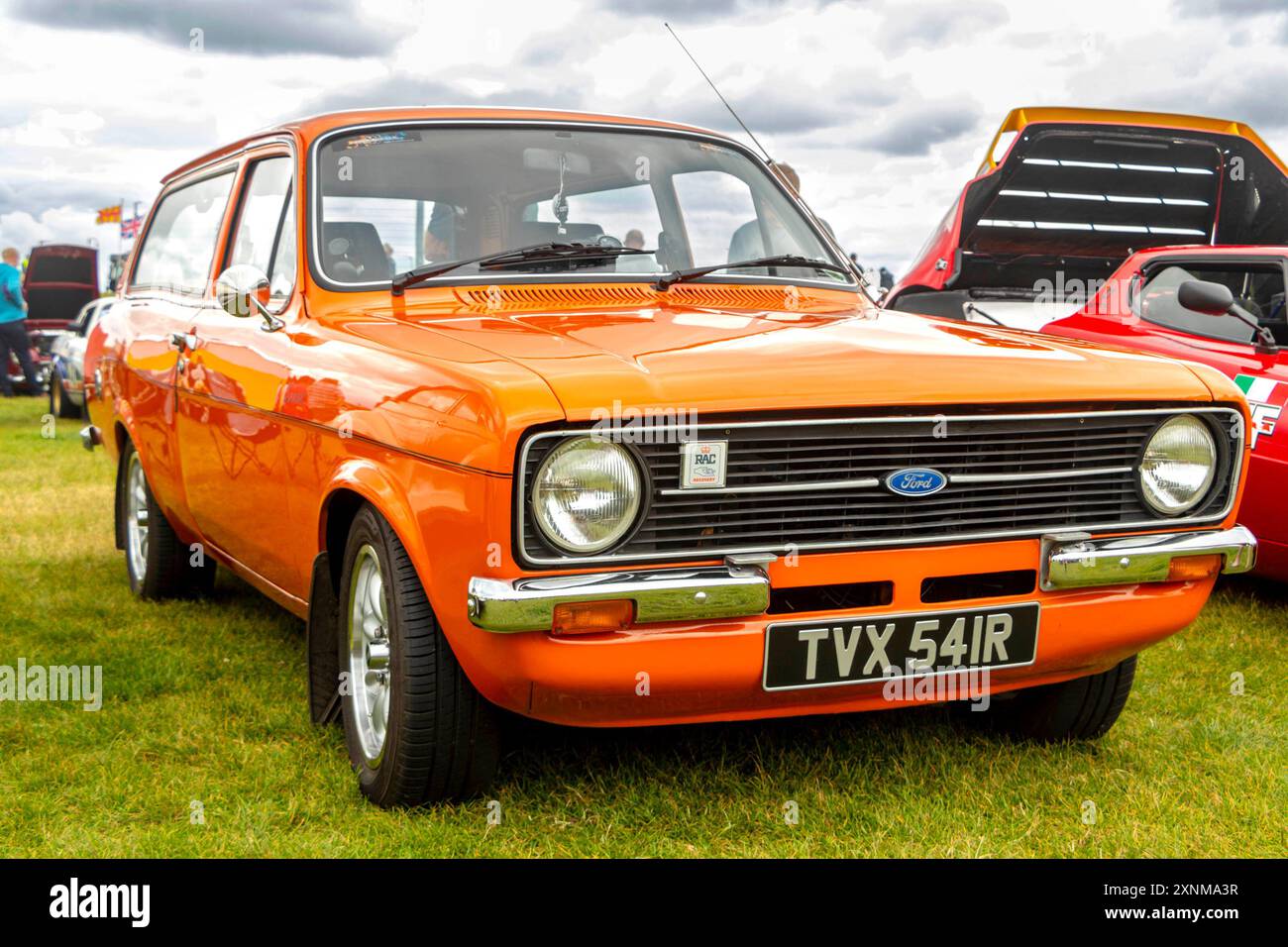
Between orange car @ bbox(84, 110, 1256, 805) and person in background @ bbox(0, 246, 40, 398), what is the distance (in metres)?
12.8

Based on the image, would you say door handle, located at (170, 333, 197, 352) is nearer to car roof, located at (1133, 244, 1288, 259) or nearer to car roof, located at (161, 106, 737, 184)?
car roof, located at (161, 106, 737, 184)

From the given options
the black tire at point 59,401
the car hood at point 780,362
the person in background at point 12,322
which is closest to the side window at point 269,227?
the car hood at point 780,362

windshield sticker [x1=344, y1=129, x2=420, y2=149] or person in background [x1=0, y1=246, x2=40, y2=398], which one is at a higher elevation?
windshield sticker [x1=344, y1=129, x2=420, y2=149]

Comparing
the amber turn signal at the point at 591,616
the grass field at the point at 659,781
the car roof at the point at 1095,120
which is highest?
the car roof at the point at 1095,120

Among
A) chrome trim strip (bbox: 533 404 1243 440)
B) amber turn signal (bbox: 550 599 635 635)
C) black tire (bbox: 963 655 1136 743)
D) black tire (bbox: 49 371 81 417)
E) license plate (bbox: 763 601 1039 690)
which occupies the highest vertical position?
chrome trim strip (bbox: 533 404 1243 440)

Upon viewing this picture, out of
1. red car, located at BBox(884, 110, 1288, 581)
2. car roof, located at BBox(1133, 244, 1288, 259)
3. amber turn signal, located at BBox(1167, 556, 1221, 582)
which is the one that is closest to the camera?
amber turn signal, located at BBox(1167, 556, 1221, 582)

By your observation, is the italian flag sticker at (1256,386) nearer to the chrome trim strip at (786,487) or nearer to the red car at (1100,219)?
the red car at (1100,219)

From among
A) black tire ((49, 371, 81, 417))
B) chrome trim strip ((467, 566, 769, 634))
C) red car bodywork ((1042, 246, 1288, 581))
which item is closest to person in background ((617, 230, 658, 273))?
chrome trim strip ((467, 566, 769, 634))

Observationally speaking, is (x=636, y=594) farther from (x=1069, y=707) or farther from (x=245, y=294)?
(x=245, y=294)

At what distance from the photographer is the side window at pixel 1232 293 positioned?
5.64m

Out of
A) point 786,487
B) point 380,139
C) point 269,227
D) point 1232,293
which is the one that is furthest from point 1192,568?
point 1232,293

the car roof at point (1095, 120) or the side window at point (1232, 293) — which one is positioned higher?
the car roof at point (1095, 120)

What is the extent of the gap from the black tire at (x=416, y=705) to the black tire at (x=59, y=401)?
40.2 feet

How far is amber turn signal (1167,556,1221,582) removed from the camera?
318cm
